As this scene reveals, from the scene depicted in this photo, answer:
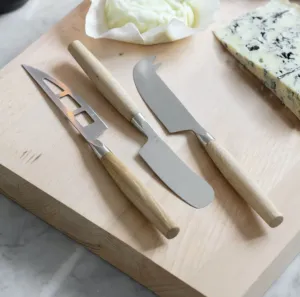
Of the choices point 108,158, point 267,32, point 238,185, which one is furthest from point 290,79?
point 108,158

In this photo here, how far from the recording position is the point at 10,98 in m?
1.03

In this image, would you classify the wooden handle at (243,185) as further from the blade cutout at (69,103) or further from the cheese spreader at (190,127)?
the blade cutout at (69,103)

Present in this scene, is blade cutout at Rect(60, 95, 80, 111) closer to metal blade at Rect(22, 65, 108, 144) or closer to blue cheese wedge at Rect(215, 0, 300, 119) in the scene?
metal blade at Rect(22, 65, 108, 144)

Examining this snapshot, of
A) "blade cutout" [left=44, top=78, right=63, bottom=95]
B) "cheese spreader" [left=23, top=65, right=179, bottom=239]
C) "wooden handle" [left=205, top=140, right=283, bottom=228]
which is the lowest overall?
"wooden handle" [left=205, top=140, right=283, bottom=228]

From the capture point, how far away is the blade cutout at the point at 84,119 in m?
1.00

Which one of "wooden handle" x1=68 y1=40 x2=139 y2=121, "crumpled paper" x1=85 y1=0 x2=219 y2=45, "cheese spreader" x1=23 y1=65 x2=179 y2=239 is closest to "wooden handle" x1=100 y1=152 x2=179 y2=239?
"cheese spreader" x1=23 y1=65 x2=179 y2=239

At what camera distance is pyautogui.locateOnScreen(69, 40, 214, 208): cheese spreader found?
903 mm

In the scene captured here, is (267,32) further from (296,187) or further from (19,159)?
(19,159)

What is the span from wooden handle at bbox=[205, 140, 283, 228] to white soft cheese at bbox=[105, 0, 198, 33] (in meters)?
0.29

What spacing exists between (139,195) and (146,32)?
14.6 inches

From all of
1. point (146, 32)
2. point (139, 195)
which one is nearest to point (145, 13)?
point (146, 32)

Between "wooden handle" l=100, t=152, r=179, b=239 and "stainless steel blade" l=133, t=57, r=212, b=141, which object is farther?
"stainless steel blade" l=133, t=57, r=212, b=141

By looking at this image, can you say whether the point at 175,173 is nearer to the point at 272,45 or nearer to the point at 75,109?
A: the point at 75,109

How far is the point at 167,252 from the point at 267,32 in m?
0.49
